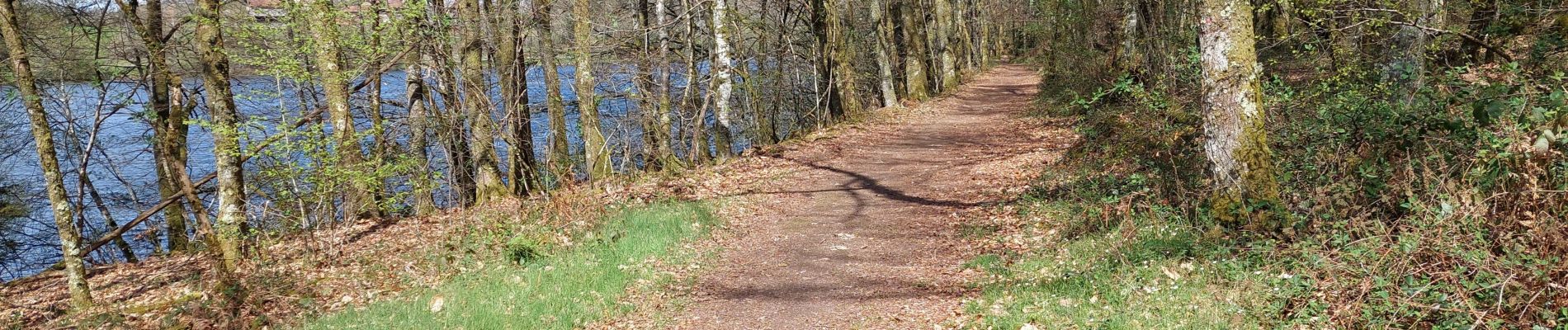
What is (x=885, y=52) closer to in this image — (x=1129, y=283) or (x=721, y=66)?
(x=721, y=66)

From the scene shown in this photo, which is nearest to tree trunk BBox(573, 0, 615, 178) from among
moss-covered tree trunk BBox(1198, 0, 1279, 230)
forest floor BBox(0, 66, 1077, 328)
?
forest floor BBox(0, 66, 1077, 328)

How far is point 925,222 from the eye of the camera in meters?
9.56

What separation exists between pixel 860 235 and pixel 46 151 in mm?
9141

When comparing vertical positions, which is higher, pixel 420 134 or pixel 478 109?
pixel 478 109

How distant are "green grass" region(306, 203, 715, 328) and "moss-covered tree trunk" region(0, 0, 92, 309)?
446 cm

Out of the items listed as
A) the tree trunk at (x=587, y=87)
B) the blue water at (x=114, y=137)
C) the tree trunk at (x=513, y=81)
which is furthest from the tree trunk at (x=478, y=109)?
the tree trunk at (x=587, y=87)

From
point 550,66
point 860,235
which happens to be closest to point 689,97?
point 550,66

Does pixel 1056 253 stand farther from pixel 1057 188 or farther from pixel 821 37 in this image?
pixel 821 37

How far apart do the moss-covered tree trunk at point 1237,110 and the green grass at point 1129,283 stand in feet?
1.61

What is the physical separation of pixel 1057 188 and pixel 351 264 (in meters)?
8.90

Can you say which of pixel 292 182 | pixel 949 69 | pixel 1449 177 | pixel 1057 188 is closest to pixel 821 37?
pixel 949 69

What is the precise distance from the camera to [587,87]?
41.4ft

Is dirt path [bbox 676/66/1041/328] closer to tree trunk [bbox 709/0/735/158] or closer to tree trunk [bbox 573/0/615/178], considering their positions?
tree trunk [bbox 709/0/735/158]

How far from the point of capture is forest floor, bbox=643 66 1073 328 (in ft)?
21.9
